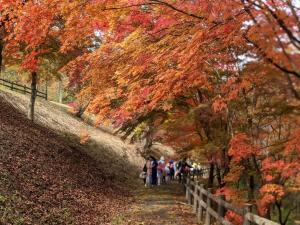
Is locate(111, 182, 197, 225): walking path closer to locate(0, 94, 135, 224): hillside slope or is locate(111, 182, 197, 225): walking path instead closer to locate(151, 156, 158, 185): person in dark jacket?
locate(0, 94, 135, 224): hillside slope

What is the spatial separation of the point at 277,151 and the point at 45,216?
6.16 metres

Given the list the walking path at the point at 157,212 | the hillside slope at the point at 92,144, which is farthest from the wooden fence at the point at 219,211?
the hillside slope at the point at 92,144

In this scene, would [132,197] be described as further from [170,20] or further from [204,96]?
[170,20]

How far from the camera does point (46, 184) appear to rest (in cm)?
1375

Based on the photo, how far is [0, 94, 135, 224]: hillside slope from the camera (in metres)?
11.0

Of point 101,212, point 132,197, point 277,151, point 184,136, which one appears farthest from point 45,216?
point 184,136

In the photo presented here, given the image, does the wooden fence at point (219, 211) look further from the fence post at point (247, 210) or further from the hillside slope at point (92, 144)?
the hillside slope at point (92, 144)

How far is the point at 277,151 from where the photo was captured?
11.0 meters

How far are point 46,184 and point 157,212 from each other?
157 inches

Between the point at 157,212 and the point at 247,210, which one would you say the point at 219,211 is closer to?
the point at 247,210

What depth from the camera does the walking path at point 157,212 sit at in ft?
42.8

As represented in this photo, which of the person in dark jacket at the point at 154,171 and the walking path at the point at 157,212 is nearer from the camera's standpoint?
the walking path at the point at 157,212

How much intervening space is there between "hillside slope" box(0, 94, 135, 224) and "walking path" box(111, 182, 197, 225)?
0.67 metres

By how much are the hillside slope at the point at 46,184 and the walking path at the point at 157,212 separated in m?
0.67
